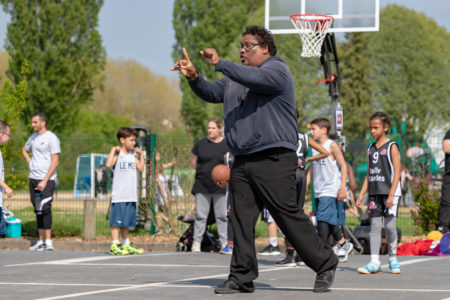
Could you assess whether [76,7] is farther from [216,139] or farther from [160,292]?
[160,292]

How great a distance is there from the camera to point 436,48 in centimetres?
5806

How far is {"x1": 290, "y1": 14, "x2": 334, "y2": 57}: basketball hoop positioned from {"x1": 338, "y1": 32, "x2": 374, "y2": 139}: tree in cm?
4599

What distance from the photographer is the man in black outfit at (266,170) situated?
6793 millimetres

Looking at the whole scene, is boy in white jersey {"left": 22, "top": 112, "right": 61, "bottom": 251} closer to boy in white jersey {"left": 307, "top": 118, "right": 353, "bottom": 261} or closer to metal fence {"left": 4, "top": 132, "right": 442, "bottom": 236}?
metal fence {"left": 4, "top": 132, "right": 442, "bottom": 236}

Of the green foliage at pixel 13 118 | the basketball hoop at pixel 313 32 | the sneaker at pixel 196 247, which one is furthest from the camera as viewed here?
the basketball hoop at pixel 313 32

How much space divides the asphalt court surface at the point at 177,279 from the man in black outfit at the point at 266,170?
25cm

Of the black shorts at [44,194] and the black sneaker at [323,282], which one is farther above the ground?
the black shorts at [44,194]

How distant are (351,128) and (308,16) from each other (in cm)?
4700

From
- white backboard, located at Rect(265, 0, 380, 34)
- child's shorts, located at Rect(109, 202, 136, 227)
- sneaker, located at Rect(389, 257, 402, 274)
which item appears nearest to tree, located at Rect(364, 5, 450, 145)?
white backboard, located at Rect(265, 0, 380, 34)

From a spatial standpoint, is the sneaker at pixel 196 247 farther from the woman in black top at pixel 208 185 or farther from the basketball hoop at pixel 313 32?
the basketball hoop at pixel 313 32

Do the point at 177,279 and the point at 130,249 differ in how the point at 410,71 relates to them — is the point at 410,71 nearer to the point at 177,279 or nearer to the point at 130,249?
the point at 130,249

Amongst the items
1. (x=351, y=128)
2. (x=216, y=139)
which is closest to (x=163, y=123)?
(x=351, y=128)

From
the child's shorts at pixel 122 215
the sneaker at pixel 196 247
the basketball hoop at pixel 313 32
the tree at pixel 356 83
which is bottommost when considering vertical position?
the sneaker at pixel 196 247

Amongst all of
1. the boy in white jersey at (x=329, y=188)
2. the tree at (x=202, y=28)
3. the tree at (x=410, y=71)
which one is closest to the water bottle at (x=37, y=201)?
the boy in white jersey at (x=329, y=188)
